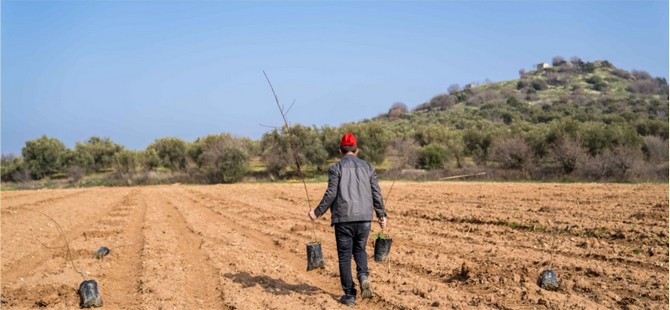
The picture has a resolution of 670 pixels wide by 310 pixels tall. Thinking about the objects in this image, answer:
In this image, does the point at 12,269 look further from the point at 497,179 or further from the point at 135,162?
the point at 135,162

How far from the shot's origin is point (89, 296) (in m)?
7.04

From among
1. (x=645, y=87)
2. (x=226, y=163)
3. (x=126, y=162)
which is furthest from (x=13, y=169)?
(x=645, y=87)

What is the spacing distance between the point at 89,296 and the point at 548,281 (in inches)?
229

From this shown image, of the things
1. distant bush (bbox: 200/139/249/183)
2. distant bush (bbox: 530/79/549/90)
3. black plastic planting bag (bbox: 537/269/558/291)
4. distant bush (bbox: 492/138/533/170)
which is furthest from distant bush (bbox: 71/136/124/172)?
distant bush (bbox: 530/79/549/90)

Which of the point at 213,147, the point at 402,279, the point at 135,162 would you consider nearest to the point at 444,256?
the point at 402,279

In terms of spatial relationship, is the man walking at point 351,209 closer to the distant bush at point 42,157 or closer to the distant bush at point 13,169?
the distant bush at point 42,157

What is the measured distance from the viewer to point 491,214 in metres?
14.8

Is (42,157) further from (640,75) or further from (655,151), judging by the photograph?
(640,75)

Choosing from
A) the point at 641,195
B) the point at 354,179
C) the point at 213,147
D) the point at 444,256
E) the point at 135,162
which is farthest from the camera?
the point at 135,162

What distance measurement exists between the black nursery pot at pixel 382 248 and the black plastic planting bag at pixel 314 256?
89 cm

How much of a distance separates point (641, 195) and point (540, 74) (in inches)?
4286

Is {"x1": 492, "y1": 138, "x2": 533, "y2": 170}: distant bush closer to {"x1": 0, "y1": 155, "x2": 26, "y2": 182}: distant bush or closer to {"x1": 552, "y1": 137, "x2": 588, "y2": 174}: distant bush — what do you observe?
{"x1": 552, "y1": 137, "x2": 588, "y2": 174}: distant bush

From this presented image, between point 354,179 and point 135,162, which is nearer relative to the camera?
point 354,179

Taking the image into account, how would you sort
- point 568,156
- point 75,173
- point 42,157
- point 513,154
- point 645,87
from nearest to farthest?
point 568,156 < point 513,154 < point 75,173 < point 42,157 < point 645,87
